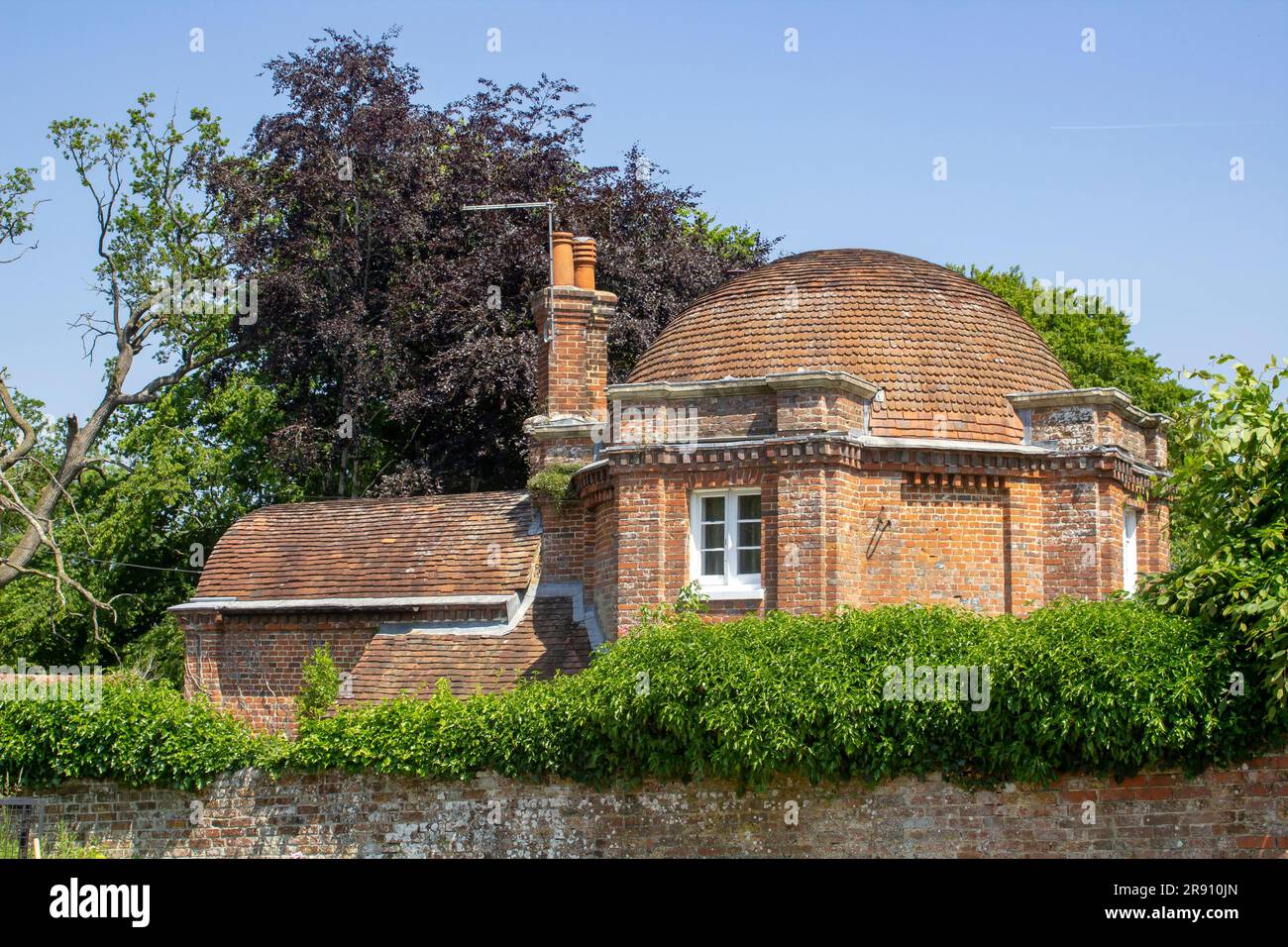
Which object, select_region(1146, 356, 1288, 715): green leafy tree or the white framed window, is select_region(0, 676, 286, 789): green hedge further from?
select_region(1146, 356, 1288, 715): green leafy tree

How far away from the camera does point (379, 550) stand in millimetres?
26812

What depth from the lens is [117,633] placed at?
3934 centimetres

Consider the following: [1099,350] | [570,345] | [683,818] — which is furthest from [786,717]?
[1099,350]

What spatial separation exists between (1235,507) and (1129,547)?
709cm

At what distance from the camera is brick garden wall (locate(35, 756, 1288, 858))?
54.0ft

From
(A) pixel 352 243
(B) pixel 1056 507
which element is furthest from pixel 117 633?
(B) pixel 1056 507

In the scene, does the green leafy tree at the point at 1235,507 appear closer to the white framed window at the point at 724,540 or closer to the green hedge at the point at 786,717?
the green hedge at the point at 786,717

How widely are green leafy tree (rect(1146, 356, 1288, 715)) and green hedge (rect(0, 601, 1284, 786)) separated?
0.48 metres

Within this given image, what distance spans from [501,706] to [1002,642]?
6.28 metres

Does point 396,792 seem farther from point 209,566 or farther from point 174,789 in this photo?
point 209,566

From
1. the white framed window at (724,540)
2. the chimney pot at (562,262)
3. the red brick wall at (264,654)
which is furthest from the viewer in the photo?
the chimney pot at (562,262)

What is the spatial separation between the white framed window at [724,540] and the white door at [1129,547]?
6139mm

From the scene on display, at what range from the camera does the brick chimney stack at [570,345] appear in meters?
26.3

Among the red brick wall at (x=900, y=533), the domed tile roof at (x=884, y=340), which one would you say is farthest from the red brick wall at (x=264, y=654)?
the domed tile roof at (x=884, y=340)
